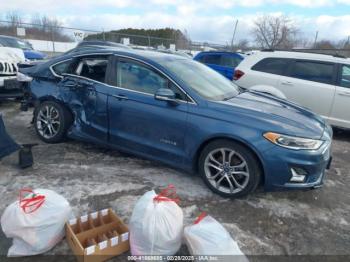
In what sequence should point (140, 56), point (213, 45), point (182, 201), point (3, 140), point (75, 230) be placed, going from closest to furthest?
point (75, 230) < point (182, 201) < point (3, 140) < point (140, 56) < point (213, 45)

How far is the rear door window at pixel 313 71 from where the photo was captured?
6074 mm

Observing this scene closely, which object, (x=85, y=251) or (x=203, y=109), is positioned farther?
(x=203, y=109)

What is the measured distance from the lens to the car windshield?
11.9 feet

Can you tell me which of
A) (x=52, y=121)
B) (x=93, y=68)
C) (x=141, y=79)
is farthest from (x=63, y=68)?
(x=141, y=79)

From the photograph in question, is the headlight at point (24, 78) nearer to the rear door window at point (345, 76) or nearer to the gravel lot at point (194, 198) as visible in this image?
the gravel lot at point (194, 198)

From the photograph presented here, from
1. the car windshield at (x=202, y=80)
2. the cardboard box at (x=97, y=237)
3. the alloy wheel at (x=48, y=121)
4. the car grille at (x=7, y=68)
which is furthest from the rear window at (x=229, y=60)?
the cardboard box at (x=97, y=237)

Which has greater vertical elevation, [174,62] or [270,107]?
[174,62]

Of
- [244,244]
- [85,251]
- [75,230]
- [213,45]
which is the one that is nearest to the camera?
[85,251]

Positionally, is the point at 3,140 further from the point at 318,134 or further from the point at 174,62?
the point at 318,134

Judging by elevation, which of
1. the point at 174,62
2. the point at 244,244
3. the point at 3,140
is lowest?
the point at 244,244

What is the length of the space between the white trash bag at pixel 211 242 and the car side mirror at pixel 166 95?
1535mm

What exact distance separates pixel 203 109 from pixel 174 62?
3.12ft

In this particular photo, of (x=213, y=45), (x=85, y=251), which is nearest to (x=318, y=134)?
(x=85, y=251)

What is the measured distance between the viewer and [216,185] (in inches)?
135
